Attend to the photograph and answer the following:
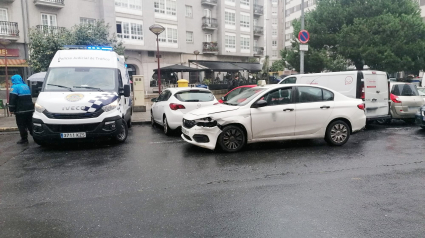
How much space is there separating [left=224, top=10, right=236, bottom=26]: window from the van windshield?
3090 cm

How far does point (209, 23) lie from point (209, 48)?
9.87ft

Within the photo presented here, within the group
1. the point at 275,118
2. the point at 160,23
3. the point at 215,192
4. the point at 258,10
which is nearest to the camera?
the point at 215,192

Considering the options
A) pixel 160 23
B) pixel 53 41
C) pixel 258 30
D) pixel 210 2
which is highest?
pixel 210 2

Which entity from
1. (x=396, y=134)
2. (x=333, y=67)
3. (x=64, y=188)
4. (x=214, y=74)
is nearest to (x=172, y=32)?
(x=214, y=74)

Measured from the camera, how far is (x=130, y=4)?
2831 centimetres

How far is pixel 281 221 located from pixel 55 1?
88.2ft

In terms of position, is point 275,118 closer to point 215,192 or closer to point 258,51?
point 215,192

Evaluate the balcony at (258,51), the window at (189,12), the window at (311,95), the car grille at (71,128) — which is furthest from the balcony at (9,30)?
the balcony at (258,51)

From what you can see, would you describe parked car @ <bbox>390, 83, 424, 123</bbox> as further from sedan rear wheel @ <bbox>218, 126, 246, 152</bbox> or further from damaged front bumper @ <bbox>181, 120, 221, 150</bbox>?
damaged front bumper @ <bbox>181, 120, 221, 150</bbox>

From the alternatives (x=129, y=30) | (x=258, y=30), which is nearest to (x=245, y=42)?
(x=258, y=30)

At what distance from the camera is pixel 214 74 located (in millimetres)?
37875

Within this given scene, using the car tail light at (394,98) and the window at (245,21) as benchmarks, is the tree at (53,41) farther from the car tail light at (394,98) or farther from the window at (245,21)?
the window at (245,21)

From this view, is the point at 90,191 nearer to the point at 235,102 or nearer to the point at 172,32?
the point at 235,102

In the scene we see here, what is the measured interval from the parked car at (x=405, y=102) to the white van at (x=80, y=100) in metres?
9.21
